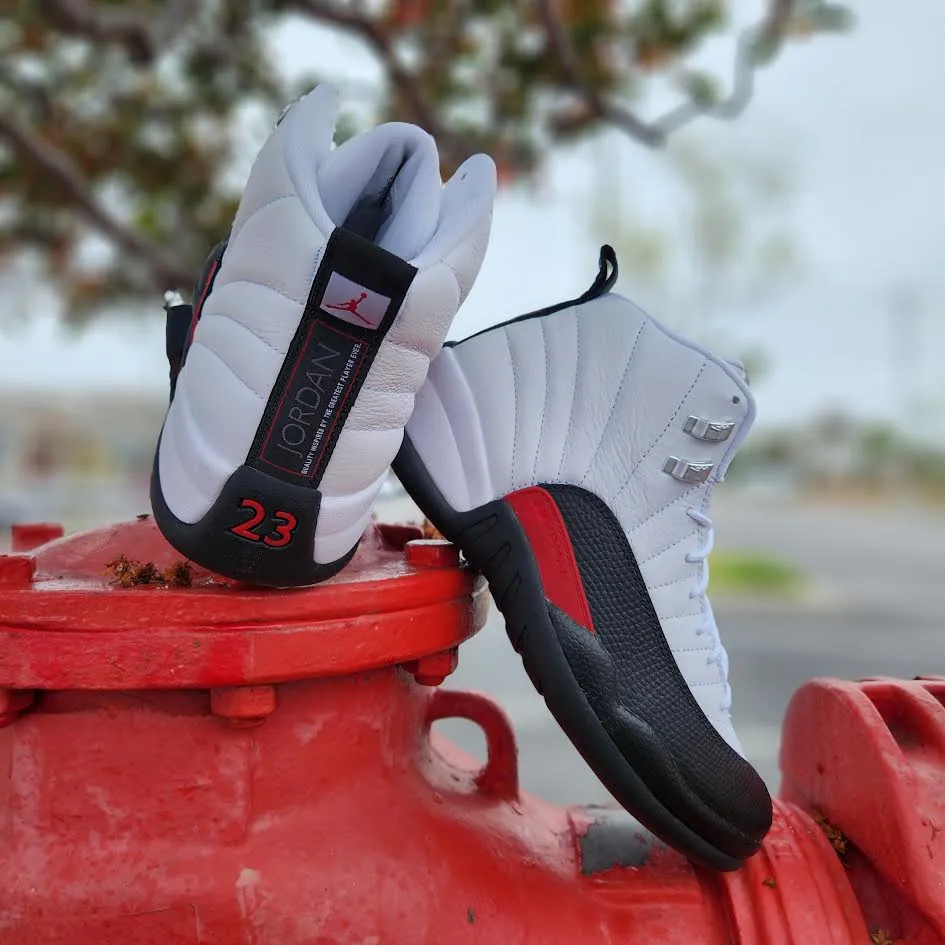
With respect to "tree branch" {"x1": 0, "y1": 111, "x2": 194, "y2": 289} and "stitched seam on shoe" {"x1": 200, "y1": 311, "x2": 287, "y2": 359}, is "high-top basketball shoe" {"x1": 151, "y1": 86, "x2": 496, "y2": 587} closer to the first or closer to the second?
"stitched seam on shoe" {"x1": 200, "y1": 311, "x2": 287, "y2": 359}

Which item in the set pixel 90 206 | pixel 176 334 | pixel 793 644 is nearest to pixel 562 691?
pixel 176 334

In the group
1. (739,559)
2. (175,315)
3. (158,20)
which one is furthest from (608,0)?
(739,559)

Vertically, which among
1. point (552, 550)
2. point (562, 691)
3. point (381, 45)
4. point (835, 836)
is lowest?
point (835, 836)

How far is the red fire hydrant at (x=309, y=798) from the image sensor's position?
2.22 feet

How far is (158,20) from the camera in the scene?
2.73m

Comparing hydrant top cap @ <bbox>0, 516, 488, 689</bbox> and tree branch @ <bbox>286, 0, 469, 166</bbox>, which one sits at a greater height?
tree branch @ <bbox>286, 0, 469, 166</bbox>

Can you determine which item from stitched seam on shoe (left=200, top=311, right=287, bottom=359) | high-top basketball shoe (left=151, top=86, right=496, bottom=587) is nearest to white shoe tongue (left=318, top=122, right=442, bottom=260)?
high-top basketball shoe (left=151, top=86, right=496, bottom=587)

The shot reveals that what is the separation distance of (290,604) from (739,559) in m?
8.32

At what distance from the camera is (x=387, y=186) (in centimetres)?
77

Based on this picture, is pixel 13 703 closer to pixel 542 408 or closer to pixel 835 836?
pixel 542 408

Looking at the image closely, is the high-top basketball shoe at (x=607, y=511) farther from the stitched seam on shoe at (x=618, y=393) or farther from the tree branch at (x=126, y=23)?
the tree branch at (x=126, y=23)

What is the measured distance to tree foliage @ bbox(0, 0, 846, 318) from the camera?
3375 mm
